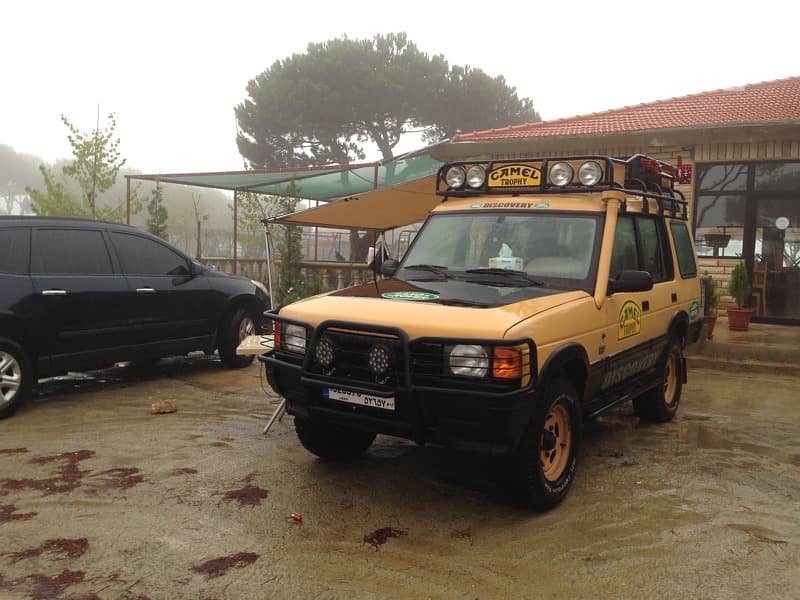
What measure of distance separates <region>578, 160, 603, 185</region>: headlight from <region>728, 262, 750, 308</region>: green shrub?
6239mm

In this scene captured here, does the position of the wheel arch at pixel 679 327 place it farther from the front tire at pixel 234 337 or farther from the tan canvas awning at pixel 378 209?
the front tire at pixel 234 337

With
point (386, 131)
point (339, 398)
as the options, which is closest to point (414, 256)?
point (339, 398)

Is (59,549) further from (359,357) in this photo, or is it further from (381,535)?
(359,357)

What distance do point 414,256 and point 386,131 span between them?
27.8 meters

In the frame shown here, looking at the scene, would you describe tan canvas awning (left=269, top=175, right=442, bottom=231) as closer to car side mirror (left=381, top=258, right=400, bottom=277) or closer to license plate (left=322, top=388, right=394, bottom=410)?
car side mirror (left=381, top=258, right=400, bottom=277)

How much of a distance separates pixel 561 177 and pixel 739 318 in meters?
6.60

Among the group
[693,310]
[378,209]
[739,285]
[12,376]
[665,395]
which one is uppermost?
[378,209]

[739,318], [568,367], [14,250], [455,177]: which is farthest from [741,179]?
[14,250]

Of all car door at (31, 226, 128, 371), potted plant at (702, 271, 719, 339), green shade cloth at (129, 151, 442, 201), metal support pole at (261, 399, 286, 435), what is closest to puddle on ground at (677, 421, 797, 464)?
metal support pole at (261, 399, 286, 435)

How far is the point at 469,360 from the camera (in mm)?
3514

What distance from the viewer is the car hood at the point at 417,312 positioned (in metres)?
3.55

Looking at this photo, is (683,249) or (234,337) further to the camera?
(234,337)

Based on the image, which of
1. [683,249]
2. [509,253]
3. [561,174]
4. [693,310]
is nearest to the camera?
[509,253]

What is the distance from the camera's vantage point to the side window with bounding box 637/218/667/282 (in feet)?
17.1
